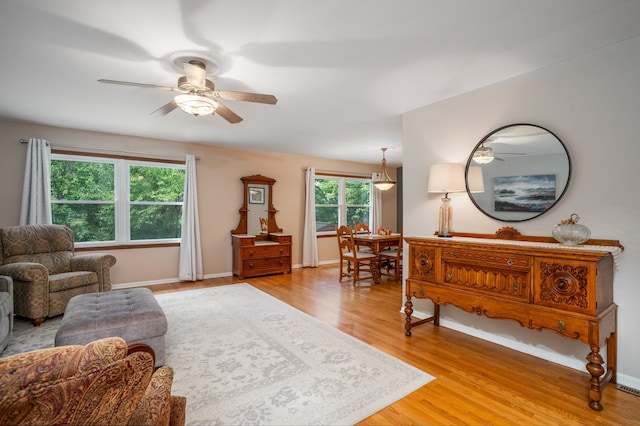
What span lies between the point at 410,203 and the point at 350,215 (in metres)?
3.92

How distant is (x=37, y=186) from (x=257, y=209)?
10.6 ft

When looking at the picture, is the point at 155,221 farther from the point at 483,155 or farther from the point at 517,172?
the point at 517,172

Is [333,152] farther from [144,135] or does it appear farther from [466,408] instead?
[466,408]

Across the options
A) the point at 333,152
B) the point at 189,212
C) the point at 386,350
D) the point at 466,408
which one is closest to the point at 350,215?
the point at 333,152

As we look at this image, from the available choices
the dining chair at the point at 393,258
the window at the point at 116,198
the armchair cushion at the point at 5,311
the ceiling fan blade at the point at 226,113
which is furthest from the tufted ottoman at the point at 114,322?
the dining chair at the point at 393,258

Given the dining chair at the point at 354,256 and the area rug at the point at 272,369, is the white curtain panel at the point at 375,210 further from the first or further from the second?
the area rug at the point at 272,369

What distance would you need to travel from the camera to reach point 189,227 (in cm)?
529

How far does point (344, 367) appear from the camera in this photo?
240 cm

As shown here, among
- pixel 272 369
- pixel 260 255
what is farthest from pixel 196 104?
pixel 260 255

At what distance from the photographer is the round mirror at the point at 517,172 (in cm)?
254

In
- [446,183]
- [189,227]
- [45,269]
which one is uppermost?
[446,183]

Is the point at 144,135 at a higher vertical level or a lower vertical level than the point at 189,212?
higher

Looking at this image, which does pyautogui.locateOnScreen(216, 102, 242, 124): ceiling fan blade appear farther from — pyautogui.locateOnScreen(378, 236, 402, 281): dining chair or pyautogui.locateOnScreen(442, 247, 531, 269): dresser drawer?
pyautogui.locateOnScreen(378, 236, 402, 281): dining chair

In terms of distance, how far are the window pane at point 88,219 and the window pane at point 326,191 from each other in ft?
12.8
